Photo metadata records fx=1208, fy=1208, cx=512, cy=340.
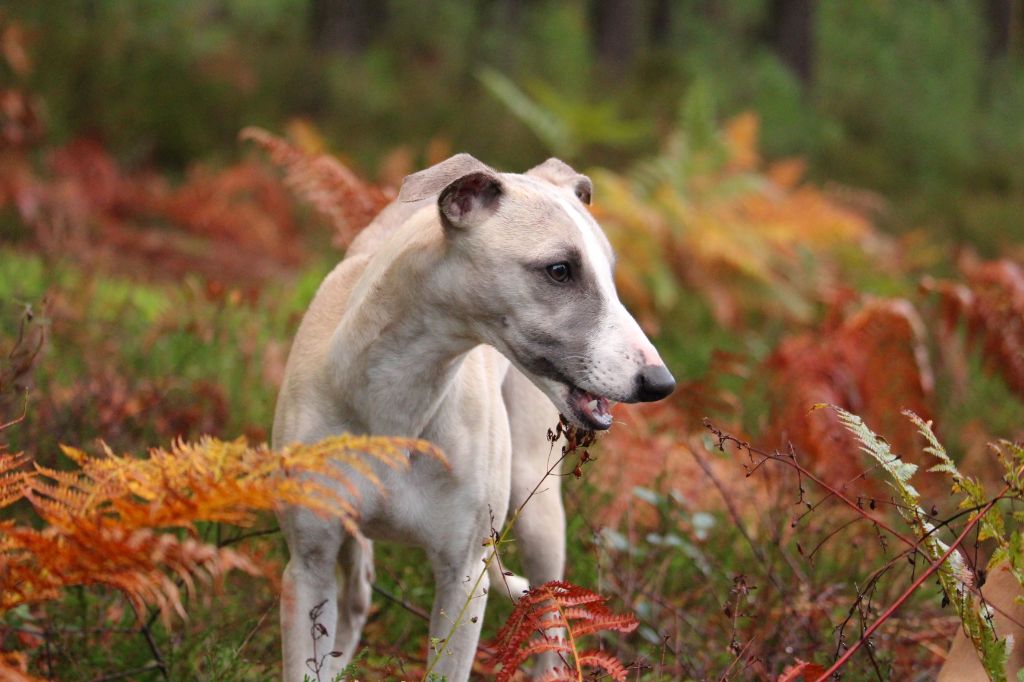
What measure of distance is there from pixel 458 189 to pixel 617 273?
5583 millimetres

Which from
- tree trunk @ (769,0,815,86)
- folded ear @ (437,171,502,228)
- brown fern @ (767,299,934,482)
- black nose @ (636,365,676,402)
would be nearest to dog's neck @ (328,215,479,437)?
folded ear @ (437,171,502,228)

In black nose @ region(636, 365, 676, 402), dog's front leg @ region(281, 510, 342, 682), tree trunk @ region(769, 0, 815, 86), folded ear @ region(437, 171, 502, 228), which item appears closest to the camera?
black nose @ region(636, 365, 676, 402)

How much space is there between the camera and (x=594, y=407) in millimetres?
3062

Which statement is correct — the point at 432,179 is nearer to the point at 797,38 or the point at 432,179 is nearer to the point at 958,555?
the point at 958,555

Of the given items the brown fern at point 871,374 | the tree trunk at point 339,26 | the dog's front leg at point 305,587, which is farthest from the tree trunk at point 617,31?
the dog's front leg at point 305,587

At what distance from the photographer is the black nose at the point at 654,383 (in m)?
2.88

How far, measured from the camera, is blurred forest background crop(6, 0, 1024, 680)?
4.20 metres

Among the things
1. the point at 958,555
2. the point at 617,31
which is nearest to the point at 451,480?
the point at 958,555

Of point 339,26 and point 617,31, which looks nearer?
point 339,26

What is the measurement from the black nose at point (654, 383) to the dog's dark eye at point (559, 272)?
1.13ft

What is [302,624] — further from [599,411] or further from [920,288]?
[920,288]

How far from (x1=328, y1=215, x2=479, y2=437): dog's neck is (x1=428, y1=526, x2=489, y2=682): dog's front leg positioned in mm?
370

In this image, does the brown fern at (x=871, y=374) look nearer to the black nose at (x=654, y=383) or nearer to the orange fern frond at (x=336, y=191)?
the orange fern frond at (x=336, y=191)

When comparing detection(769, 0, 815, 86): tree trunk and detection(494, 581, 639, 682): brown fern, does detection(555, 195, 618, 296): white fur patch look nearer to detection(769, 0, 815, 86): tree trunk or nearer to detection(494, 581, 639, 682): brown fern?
detection(494, 581, 639, 682): brown fern
